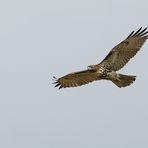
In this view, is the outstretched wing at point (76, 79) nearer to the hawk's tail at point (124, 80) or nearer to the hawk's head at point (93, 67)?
the hawk's head at point (93, 67)

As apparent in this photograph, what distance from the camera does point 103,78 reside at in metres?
20.5

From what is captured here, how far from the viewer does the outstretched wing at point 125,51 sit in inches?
816

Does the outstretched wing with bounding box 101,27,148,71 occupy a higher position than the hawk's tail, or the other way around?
the outstretched wing with bounding box 101,27,148,71

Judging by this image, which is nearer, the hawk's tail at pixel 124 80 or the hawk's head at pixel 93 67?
the hawk's tail at pixel 124 80

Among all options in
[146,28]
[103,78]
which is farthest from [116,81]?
[146,28]

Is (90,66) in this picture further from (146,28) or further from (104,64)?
(146,28)

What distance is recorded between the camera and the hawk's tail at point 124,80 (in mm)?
20297

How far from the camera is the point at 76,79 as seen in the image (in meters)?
21.2

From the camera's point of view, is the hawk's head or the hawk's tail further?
the hawk's head

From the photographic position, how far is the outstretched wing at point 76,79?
2067 centimetres

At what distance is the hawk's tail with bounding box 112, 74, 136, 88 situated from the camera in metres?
20.3

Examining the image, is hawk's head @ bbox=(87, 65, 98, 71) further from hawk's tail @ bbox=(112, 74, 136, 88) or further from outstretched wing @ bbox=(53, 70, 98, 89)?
hawk's tail @ bbox=(112, 74, 136, 88)

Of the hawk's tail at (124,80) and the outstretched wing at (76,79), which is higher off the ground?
the outstretched wing at (76,79)

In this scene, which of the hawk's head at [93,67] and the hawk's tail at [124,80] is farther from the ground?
the hawk's head at [93,67]
